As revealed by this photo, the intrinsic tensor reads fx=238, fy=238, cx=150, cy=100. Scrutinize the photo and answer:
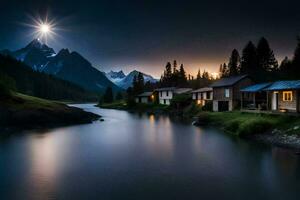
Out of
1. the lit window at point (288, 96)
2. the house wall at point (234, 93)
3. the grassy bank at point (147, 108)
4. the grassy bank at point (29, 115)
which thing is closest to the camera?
the lit window at point (288, 96)

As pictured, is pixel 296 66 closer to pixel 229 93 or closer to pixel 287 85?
pixel 229 93

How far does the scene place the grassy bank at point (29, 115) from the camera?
43.9 meters

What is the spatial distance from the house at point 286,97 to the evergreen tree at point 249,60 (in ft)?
180

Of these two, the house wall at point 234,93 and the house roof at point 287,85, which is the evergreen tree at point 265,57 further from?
the house roof at point 287,85

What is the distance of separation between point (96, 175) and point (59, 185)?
289cm

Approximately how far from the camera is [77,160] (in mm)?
22641

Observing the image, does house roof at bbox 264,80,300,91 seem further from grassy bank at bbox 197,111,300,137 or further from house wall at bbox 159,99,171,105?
house wall at bbox 159,99,171,105

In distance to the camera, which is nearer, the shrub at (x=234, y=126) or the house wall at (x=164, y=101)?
the shrub at (x=234, y=126)

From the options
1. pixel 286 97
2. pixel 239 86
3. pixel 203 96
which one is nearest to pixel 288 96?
pixel 286 97

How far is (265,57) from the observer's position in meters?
91.1

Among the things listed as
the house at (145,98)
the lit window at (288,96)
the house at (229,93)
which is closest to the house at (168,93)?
the house at (145,98)

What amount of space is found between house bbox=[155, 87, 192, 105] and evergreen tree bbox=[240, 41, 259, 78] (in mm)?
23568

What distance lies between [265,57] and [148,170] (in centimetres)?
8721

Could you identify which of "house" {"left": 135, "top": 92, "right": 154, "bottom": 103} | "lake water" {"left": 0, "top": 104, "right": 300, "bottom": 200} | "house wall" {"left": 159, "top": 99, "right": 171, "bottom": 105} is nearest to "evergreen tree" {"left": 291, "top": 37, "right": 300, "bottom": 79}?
"house wall" {"left": 159, "top": 99, "right": 171, "bottom": 105}
